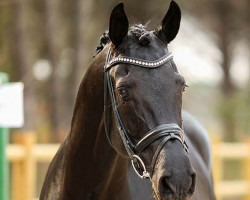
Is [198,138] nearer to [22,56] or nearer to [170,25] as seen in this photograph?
[170,25]

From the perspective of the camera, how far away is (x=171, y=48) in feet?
62.6

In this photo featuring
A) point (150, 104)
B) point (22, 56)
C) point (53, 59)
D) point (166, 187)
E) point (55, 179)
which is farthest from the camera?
point (53, 59)

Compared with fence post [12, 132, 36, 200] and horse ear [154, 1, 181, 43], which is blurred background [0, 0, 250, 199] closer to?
fence post [12, 132, 36, 200]

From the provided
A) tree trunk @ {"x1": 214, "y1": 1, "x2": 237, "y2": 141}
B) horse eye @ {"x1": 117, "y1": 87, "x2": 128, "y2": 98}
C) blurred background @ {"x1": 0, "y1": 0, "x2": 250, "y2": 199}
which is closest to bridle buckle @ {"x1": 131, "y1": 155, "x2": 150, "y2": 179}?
horse eye @ {"x1": 117, "y1": 87, "x2": 128, "y2": 98}

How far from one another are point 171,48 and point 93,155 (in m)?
15.6

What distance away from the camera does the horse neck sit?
3623 millimetres

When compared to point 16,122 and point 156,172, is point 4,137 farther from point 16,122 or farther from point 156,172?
point 156,172

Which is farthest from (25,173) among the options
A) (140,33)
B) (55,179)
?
(140,33)

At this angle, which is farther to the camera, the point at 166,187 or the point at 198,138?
the point at 198,138

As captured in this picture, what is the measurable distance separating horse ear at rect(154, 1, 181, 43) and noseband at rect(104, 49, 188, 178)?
0.50 feet

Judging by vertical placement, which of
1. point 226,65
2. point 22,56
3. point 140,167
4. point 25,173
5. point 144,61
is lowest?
point 25,173

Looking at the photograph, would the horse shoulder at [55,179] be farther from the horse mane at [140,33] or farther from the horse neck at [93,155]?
the horse mane at [140,33]

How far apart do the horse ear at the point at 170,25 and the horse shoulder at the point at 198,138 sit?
194cm

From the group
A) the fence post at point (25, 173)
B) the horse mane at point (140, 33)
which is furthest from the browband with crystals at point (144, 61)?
the fence post at point (25, 173)
